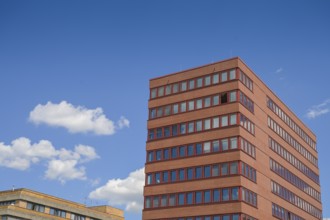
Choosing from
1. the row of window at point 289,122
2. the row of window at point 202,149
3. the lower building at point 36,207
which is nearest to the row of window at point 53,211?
the lower building at point 36,207

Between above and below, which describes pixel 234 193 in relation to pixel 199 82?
below

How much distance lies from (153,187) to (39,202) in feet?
132

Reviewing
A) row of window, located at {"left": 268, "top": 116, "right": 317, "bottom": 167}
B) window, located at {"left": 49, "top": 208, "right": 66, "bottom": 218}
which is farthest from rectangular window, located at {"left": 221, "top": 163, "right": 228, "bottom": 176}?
window, located at {"left": 49, "top": 208, "right": 66, "bottom": 218}

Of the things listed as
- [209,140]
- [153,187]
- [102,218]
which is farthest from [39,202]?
[209,140]

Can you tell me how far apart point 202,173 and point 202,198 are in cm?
392

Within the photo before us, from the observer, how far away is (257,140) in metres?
88.9

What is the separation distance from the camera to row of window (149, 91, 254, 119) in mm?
84938

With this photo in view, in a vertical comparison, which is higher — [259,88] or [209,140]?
[259,88]

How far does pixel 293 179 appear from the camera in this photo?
4136 inches

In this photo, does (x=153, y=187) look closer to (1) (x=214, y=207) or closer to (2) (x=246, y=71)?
(1) (x=214, y=207)

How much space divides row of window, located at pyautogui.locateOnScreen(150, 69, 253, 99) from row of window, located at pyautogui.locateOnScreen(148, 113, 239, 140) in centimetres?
611

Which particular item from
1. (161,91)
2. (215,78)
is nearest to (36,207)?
(161,91)

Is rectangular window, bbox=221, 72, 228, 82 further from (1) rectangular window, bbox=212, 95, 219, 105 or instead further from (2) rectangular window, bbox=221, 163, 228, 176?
(2) rectangular window, bbox=221, 163, 228, 176

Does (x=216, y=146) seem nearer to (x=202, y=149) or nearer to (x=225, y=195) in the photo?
(x=202, y=149)
